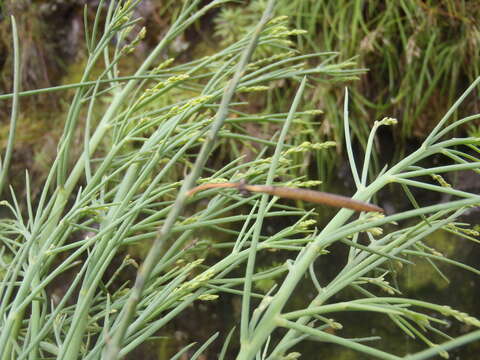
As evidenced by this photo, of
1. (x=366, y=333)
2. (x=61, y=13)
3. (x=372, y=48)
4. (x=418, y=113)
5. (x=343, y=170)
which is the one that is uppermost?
(x=61, y=13)

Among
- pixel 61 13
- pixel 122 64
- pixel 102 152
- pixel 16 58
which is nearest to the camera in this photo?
pixel 16 58

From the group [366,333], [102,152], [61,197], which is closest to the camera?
[61,197]

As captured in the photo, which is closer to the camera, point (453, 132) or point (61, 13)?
point (453, 132)

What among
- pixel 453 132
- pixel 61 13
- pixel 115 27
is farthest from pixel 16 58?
pixel 61 13

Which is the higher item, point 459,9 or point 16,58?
point 16,58

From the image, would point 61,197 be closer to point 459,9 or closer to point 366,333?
point 366,333

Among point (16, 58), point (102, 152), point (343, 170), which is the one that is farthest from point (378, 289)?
point (16, 58)

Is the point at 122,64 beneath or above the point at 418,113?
above

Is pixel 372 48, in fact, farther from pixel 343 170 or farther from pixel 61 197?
pixel 61 197

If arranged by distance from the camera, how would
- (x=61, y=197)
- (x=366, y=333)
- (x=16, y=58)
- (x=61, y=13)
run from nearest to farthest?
(x=16, y=58) → (x=61, y=197) → (x=366, y=333) → (x=61, y=13)
